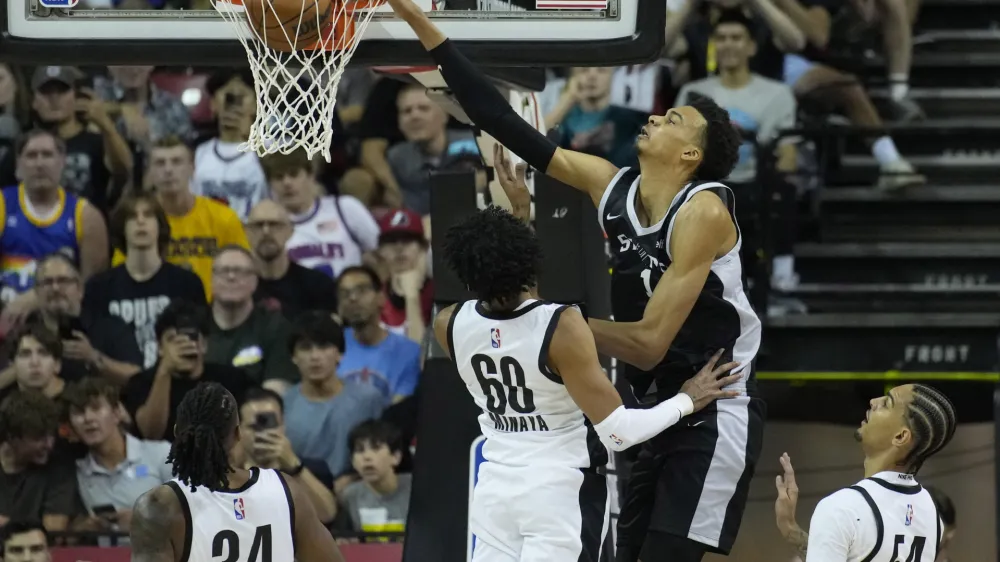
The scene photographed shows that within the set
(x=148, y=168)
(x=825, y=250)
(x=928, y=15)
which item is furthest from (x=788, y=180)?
(x=148, y=168)

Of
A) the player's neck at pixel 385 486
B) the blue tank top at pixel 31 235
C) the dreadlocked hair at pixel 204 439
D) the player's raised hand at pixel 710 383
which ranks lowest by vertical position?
the player's neck at pixel 385 486

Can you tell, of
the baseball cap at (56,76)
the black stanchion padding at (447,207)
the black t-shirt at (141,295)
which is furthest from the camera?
the baseball cap at (56,76)

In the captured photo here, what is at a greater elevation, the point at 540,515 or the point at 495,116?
the point at 495,116

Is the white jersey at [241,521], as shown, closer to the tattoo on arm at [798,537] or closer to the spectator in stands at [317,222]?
the tattoo on arm at [798,537]

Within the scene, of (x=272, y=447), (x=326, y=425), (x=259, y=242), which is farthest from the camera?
(x=259, y=242)

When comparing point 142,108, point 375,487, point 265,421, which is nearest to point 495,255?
point 265,421

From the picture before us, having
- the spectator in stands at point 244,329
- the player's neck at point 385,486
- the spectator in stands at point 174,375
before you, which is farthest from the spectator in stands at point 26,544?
the player's neck at point 385,486

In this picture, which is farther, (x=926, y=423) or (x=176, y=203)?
(x=176, y=203)

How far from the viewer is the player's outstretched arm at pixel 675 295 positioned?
13.1 feet

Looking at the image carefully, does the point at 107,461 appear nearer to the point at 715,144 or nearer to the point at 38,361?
the point at 38,361

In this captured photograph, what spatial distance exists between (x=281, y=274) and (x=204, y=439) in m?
3.60

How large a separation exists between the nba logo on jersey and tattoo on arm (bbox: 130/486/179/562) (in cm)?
14

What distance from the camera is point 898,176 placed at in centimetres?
828

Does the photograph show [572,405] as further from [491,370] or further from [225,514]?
[225,514]
